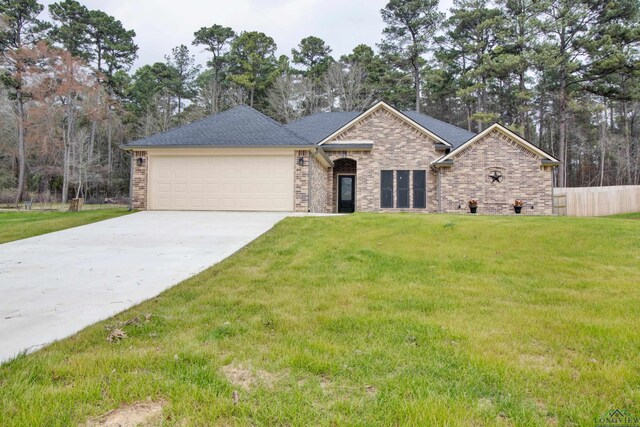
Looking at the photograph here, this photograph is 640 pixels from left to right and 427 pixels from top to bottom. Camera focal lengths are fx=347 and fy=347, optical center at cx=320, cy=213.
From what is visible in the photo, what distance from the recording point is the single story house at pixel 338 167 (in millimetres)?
12750

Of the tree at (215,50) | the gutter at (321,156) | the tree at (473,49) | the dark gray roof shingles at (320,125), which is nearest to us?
the gutter at (321,156)

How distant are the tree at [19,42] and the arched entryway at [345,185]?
22607 millimetres

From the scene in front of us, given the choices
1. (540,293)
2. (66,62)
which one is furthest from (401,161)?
(66,62)

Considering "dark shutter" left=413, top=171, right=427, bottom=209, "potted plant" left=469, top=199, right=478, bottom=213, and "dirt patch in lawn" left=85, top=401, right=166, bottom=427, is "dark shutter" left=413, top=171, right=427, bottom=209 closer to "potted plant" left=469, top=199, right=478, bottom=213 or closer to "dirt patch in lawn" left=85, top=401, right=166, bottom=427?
"potted plant" left=469, top=199, right=478, bottom=213

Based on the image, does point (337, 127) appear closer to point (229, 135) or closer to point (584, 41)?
point (229, 135)

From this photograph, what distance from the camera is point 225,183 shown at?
12.8m

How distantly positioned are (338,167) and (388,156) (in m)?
2.60

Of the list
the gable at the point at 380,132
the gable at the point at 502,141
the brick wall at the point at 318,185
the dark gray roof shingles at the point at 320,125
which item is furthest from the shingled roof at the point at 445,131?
the brick wall at the point at 318,185

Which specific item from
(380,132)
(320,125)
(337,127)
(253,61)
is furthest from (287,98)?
(380,132)

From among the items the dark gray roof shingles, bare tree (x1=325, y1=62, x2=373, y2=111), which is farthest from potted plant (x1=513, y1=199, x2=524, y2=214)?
bare tree (x1=325, y1=62, x2=373, y2=111)

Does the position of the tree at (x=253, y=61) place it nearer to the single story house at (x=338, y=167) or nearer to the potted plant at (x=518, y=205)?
the single story house at (x=338, y=167)

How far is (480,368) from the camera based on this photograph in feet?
7.75

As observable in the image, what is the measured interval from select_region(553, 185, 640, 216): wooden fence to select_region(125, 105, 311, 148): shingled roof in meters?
15.0

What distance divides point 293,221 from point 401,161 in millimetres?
8327
